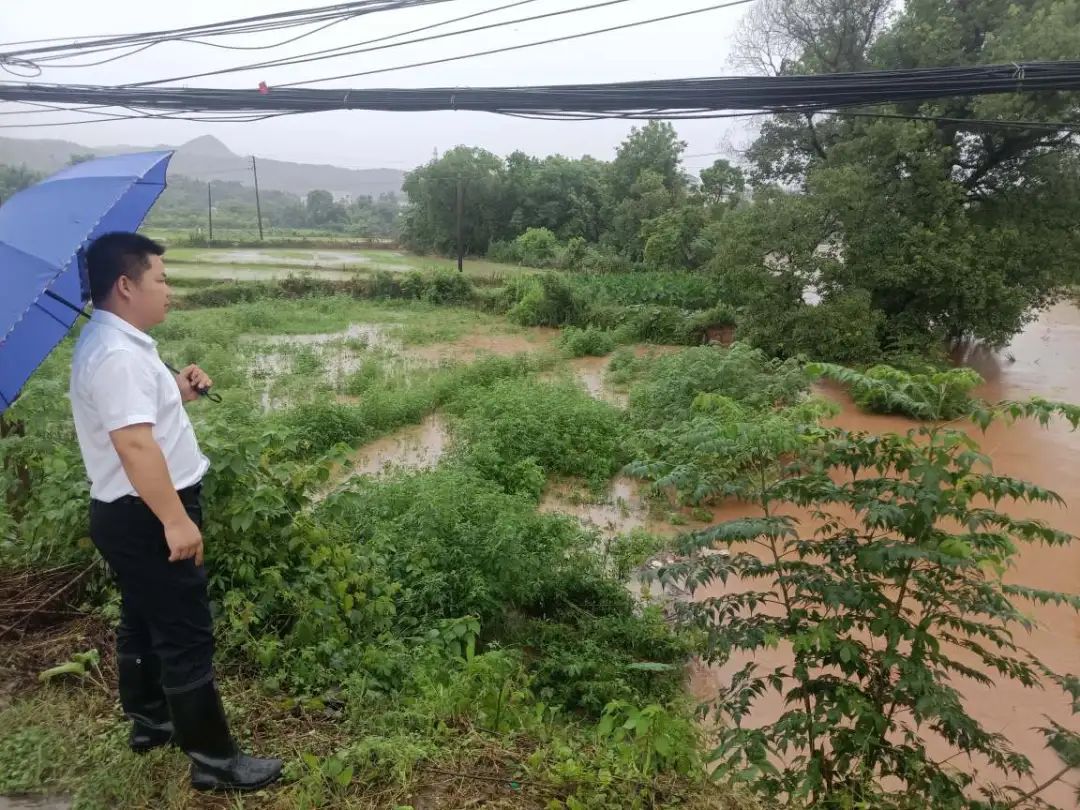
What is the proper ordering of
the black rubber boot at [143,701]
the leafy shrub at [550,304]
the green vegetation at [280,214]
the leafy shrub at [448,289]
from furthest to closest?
1. the green vegetation at [280,214]
2. the leafy shrub at [448,289]
3. the leafy shrub at [550,304]
4. the black rubber boot at [143,701]

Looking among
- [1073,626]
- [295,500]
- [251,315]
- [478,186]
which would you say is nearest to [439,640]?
[295,500]

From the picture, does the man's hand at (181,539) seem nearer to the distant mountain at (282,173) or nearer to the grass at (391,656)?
the grass at (391,656)

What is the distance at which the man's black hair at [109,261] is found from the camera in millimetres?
1916

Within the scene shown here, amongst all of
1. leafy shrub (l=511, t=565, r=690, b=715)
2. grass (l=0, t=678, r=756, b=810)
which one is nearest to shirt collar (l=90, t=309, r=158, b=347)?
grass (l=0, t=678, r=756, b=810)

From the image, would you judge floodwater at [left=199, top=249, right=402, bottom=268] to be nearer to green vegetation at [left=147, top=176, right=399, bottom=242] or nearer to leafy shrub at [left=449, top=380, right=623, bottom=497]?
green vegetation at [left=147, top=176, right=399, bottom=242]

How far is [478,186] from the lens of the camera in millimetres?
29531

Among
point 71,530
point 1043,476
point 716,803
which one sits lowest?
point 1043,476

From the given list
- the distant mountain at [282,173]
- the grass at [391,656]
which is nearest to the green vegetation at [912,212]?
the grass at [391,656]

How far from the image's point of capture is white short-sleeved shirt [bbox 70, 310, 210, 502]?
1.79 metres

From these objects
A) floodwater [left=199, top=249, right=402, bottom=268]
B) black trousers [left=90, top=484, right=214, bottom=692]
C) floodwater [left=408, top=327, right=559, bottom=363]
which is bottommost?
floodwater [left=408, top=327, right=559, bottom=363]

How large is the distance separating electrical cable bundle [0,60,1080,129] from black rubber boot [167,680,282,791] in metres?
3.35

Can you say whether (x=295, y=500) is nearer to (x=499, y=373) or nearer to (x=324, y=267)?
(x=499, y=373)

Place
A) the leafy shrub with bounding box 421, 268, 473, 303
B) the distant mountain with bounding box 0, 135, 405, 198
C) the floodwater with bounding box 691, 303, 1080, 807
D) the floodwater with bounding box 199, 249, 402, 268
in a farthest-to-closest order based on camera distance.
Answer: the distant mountain with bounding box 0, 135, 405, 198 < the floodwater with bounding box 199, 249, 402, 268 < the leafy shrub with bounding box 421, 268, 473, 303 < the floodwater with bounding box 691, 303, 1080, 807

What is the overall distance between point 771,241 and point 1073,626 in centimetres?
814
